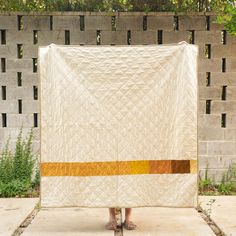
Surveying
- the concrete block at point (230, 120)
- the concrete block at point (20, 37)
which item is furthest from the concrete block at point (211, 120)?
the concrete block at point (20, 37)

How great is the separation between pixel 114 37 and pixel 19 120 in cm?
180

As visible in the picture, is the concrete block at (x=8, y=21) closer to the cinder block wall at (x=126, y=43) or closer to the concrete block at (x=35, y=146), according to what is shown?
the cinder block wall at (x=126, y=43)

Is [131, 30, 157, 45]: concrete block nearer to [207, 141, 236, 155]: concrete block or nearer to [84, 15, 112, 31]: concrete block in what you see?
[84, 15, 112, 31]: concrete block

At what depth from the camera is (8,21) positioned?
6.93 meters

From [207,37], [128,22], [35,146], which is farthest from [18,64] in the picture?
[207,37]

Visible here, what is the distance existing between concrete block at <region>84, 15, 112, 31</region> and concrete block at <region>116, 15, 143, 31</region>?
0.43 ft

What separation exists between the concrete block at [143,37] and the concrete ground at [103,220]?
7.77 ft

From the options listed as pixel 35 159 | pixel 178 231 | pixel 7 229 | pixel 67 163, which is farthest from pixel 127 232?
pixel 35 159

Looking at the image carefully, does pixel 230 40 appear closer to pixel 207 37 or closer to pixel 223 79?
pixel 207 37

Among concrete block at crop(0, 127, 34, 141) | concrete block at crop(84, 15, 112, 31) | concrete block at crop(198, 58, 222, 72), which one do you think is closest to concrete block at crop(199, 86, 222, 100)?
concrete block at crop(198, 58, 222, 72)

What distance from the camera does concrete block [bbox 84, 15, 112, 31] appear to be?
22.6 ft

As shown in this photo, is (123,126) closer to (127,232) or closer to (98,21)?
(127,232)

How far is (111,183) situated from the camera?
474 cm

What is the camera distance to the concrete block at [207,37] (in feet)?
22.8
